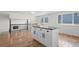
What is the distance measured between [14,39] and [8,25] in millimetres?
278

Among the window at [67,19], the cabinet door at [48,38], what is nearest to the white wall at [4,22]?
the cabinet door at [48,38]

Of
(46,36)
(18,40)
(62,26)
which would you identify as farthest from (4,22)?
(62,26)

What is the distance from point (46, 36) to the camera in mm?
1705

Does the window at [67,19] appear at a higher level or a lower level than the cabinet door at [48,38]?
higher

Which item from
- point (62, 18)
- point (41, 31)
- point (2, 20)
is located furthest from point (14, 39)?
point (62, 18)

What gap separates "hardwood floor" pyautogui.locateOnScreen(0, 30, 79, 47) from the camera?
1.62 meters

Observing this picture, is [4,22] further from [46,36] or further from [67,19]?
[67,19]

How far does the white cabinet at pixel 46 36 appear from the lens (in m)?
1.66

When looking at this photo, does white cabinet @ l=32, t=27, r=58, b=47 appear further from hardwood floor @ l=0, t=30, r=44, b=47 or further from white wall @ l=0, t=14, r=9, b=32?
white wall @ l=0, t=14, r=9, b=32

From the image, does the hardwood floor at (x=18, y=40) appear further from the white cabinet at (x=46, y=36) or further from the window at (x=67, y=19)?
the window at (x=67, y=19)

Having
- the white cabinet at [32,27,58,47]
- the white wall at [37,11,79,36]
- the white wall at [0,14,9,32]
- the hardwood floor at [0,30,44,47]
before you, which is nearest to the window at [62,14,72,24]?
the white wall at [37,11,79,36]

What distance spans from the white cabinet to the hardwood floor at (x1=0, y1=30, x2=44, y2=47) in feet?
0.31
